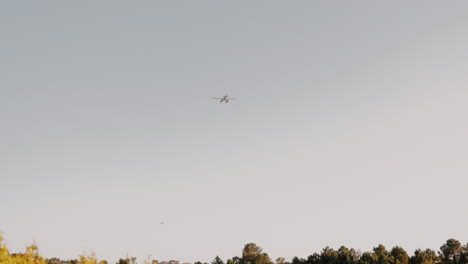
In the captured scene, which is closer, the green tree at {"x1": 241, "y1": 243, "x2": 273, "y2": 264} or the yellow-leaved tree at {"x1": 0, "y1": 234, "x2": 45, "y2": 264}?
the yellow-leaved tree at {"x1": 0, "y1": 234, "x2": 45, "y2": 264}

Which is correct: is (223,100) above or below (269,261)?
above

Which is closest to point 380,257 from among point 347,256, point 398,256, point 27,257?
point 398,256

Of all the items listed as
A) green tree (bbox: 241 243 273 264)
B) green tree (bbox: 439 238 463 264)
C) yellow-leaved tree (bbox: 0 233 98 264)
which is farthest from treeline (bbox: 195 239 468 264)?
yellow-leaved tree (bbox: 0 233 98 264)

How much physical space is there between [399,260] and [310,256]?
55.8 feet

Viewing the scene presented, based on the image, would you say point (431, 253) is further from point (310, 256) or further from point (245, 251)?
point (245, 251)

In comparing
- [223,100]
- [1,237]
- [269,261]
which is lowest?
[269,261]

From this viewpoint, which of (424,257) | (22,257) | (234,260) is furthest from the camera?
(234,260)

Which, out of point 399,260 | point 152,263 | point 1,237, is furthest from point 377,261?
point 1,237

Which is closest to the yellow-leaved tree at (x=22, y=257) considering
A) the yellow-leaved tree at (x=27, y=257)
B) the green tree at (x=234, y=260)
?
the yellow-leaved tree at (x=27, y=257)

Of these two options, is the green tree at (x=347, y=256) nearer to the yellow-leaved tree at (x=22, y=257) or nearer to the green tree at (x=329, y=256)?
the green tree at (x=329, y=256)

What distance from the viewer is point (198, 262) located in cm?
8925

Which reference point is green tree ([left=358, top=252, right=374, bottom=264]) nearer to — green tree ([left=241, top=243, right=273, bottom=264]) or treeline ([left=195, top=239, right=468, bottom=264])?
treeline ([left=195, top=239, right=468, bottom=264])

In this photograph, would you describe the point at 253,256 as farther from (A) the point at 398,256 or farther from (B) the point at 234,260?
(A) the point at 398,256

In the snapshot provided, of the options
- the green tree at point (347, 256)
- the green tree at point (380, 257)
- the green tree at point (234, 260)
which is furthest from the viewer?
the green tree at point (234, 260)
